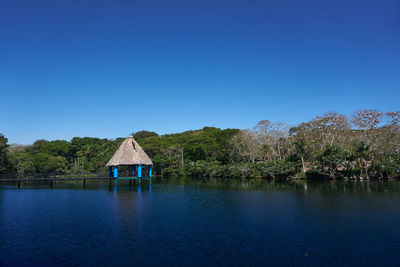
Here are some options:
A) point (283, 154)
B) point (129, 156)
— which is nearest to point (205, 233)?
point (129, 156)

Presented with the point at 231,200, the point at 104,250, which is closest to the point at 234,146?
the point at 231,200

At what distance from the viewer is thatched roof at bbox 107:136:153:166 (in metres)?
30.7

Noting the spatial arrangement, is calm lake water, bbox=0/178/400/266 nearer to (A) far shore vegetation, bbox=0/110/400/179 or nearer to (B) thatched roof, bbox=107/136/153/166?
(B) thatched roof, bbox=107/136/153/166

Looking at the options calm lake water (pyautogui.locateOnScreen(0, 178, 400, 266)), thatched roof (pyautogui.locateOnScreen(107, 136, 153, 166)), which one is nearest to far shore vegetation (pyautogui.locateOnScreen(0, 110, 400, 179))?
thatched roof (pyautogui.locateOnScreen(107, 136, 153, 166))

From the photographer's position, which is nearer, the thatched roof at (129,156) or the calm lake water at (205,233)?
the calm lake water at (205,233)

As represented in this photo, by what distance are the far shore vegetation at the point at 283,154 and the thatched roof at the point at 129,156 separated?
4.65m

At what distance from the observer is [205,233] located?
11.8m

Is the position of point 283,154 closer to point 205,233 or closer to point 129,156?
point 129,156

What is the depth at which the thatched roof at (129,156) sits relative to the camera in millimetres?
30722

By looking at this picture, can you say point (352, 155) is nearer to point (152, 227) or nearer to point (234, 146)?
point (234, 146)

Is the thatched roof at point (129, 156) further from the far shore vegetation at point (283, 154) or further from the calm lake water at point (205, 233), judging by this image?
the calm lake water at point (205, 233)

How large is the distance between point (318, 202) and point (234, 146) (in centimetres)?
3053

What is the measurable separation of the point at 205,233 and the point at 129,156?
21129 mm

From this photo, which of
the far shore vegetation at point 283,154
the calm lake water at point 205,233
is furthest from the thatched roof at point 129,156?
the calm lake water at point 205,233
